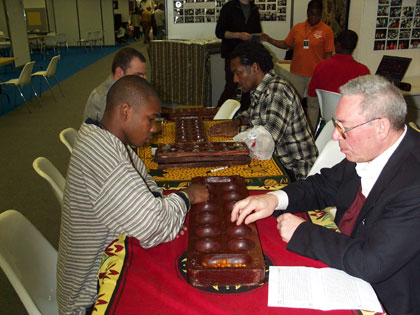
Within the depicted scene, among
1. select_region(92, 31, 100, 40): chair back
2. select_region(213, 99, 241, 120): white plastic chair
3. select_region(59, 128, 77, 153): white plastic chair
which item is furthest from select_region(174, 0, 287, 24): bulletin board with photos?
select_region(92, 31, 100, 40): chair back

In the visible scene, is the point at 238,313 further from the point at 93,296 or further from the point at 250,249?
the point at 93,296

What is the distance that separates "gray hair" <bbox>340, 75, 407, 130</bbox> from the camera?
1.26 metres

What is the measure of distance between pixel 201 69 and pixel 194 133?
3.42 m

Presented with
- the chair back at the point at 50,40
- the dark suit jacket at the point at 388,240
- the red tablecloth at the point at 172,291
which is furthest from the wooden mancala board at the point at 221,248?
the chair back at the point at 50,40

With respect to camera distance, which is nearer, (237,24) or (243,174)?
(243,174)

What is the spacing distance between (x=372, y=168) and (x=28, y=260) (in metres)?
1.32

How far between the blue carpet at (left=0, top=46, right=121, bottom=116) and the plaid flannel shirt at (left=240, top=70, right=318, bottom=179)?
231 inches

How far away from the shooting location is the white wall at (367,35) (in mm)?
4336

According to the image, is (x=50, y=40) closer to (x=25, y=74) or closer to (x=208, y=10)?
(x=25, y=74)

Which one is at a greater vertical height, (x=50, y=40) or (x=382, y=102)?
(x=382, y=102)

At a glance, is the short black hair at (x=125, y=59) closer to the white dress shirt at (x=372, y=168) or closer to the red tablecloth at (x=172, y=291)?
the red tablecloth at (x=172, y=291)

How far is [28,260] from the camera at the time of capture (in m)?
1.54

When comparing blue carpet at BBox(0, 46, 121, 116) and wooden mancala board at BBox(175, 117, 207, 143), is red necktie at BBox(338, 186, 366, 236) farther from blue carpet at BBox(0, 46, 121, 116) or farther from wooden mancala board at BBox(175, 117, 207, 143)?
blue carpet at BBox(0, 46, 121, 116)

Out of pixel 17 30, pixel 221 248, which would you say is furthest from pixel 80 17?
pixel 221 248
